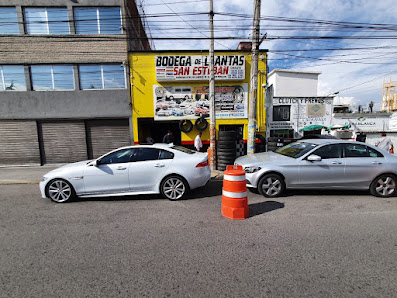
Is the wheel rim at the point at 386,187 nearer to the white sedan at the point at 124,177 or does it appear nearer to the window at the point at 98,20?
the white sedan at the point at 124,177

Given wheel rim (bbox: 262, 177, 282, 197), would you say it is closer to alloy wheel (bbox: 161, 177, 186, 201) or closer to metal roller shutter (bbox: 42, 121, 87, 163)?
alloy wheel (bbox: 161, 177, 186, 201)

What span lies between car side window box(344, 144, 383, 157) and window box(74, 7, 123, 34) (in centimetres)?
1183

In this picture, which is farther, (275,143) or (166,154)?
(275,143)

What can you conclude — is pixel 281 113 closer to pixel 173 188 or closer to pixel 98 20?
pixel 173 188

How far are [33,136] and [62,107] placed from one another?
7.49ft

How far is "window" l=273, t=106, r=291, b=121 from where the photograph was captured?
50.8 ft

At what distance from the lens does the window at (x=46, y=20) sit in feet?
31.5

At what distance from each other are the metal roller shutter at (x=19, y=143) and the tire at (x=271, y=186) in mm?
11910

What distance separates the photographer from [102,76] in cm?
1009

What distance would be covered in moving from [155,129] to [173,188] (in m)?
8.98

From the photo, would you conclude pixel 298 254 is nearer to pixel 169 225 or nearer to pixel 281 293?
pixel 281 293

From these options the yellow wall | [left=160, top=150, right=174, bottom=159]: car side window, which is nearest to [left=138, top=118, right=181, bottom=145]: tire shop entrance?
the yellow wall

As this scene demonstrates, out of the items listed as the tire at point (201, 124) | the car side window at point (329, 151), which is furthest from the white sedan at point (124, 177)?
the tire at point (201, 124)

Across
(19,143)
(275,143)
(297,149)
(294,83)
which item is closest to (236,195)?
(297,149)
